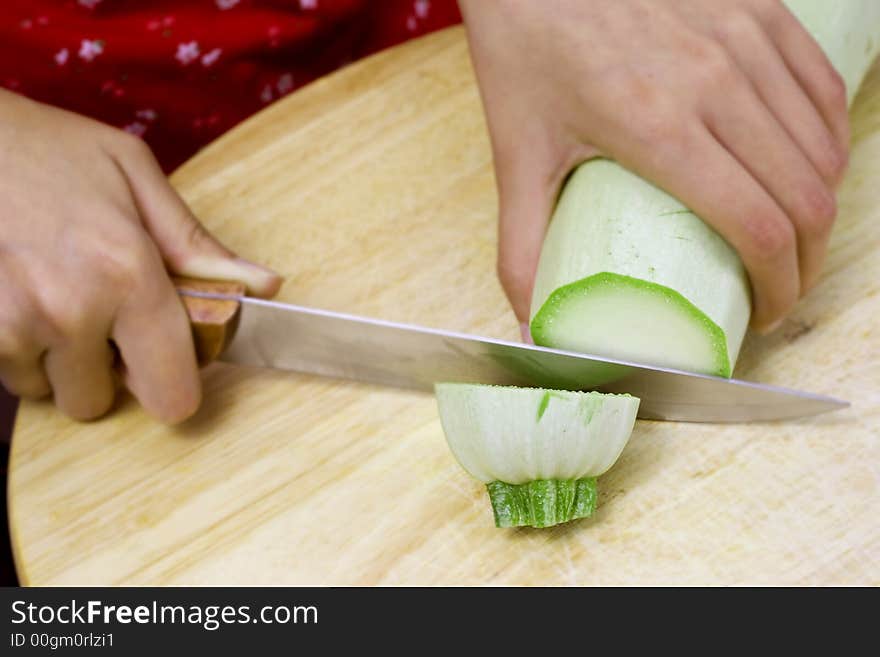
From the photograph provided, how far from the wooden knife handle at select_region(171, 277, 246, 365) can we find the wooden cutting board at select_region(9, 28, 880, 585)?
0.10m

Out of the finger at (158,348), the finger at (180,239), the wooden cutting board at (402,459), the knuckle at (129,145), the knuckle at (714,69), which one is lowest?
the wooden cutting board at (402,459)

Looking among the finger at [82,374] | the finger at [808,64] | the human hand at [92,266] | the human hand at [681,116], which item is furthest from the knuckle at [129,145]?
the finger at [808,64]

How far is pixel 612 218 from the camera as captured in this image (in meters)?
1.15

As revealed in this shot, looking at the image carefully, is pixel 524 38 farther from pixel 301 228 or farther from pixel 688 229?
pixel 301 228

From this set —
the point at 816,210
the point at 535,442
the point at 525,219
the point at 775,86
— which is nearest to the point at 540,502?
the point at 535,442

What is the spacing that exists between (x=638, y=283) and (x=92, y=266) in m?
0.63

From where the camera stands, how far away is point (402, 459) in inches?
49.1

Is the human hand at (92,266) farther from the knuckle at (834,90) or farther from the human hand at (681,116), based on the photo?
the knuckle at (834,90)

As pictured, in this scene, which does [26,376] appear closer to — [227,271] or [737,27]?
[227,271]

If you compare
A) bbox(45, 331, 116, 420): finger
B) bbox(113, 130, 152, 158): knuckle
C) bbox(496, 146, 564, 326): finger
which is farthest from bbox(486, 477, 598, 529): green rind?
Answer: bbox(113, 130, 152, 158): knuckle

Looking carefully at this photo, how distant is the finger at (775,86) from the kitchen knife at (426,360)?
0.29 m

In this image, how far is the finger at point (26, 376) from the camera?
1.24 m

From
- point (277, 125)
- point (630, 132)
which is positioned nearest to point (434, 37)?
point (277, 125)

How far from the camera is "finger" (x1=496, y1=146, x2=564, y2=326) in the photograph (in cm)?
124
